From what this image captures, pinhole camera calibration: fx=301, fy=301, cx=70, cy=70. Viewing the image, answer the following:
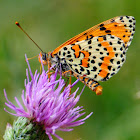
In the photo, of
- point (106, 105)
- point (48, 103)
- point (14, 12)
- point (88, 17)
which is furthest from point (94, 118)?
point (14, 12)

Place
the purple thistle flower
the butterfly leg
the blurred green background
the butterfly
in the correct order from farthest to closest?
the blurred green background < the butterfly < the butterfly leg < the purple thistle flower

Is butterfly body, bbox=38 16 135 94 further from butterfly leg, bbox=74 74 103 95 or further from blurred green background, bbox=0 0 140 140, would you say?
blurred green background, bbox=0 0 140 140

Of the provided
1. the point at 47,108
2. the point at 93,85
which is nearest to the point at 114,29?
the point at 93,85

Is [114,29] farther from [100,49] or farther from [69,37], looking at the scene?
[69,37]

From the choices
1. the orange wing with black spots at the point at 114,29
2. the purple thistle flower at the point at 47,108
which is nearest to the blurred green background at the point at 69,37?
the purple thistle flower at the point at 47,108

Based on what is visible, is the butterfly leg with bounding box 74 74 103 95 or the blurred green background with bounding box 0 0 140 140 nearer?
the butterfly leg with bounding box 74 74 103 95

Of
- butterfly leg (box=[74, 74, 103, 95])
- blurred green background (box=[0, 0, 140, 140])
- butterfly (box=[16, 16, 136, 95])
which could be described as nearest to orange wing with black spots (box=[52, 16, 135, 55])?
butterfly (box=[16, 16, 136, 95])

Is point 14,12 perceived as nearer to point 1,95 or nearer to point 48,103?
point 1,95
